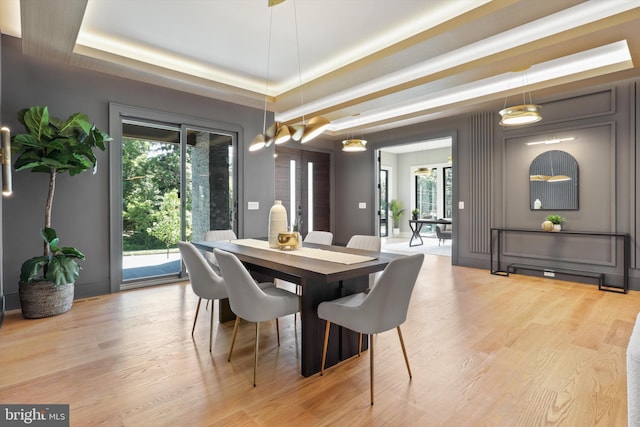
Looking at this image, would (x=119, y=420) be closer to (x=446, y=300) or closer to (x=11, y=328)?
(x=11, y=328)

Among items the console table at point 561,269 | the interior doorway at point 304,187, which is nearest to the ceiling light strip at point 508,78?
the interior doorway at point 304,187

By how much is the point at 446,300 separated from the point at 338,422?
257cm

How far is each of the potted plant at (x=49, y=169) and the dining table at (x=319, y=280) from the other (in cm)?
203

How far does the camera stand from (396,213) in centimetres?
1122

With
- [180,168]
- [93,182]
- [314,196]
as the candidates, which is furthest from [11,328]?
[314,196]

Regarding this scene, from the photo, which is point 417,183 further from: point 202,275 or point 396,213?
point 202,275

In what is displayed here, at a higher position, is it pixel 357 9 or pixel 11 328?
pixel 357 9

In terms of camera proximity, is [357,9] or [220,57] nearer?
[357,9]

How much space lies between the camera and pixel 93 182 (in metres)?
3.98

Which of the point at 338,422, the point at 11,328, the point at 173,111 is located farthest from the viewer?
the point at 173,111

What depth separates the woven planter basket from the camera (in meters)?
3.20

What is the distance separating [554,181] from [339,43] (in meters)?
3.80

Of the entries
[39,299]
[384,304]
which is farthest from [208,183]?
[384,304]

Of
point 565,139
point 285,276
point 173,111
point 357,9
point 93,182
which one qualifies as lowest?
point 285,276
